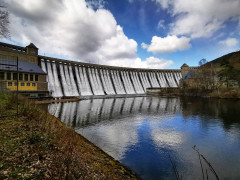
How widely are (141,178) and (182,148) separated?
356 centimetres

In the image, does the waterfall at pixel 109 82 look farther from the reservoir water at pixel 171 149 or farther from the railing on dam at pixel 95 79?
the reservoir water at pixel 171 149

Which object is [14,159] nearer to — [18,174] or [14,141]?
[18,174]

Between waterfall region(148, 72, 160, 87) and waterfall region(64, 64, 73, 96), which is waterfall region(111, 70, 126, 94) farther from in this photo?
waterfall region(148, 72, 160, 87)

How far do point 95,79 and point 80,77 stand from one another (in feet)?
22.9

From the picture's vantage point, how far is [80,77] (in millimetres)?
52844

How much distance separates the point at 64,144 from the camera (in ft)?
18.0

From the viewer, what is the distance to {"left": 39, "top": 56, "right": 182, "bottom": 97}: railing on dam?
44.8 m

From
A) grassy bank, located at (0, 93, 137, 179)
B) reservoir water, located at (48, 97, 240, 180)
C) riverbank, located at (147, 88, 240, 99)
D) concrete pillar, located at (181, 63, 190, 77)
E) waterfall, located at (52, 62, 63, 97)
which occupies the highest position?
concrete pillar, located at (181, 63, 190, 77)

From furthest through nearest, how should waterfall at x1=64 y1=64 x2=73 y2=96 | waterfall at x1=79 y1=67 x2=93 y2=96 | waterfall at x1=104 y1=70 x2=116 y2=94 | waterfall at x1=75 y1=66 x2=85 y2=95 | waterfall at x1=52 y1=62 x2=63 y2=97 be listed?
waterfall at x1=104 y1=70 x2=116 y2=94 → waterfall at x1=79 y1=67 x2=93 y2=96 → waterfall at x1=75 y1=66 x2=85 y2=95 → waterfall at x1=64 y1=64 x2=73 y2=96 → waterfall at x1=52 y1=62 x2=63 y2=97

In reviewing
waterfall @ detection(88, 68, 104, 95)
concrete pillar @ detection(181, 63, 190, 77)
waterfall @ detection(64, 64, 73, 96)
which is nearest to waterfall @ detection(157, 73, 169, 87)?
concrete pillar @ detection(181, 63, 190, 77)

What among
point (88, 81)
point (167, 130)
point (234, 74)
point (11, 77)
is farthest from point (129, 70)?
point (167, 130)

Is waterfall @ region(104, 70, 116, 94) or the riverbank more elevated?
waterfall @ region(104, 70, 116, 94)

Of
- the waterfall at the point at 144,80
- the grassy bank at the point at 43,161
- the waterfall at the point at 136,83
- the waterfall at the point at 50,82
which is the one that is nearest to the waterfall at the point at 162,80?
the waterfall at the point at 144,80

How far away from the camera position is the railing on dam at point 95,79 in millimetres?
44750
